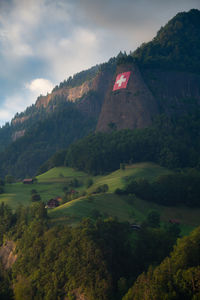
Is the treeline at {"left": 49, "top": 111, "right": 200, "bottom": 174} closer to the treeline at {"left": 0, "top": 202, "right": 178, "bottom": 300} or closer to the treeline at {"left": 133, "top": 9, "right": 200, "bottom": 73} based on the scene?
the treeline at {"left": 133, "top": 9, "right": 200, "bottom": 73}

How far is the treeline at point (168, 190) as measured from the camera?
3538 inches

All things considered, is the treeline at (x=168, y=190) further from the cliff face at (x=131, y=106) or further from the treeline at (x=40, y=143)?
the treeline at (x=40, y=143)

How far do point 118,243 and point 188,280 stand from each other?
1623 centimetres

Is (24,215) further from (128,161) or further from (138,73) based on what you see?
(138,73)

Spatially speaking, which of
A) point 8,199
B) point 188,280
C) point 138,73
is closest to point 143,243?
point 188,280

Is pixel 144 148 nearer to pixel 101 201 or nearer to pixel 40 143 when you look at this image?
pixel 101 201

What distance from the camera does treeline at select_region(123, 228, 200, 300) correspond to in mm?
35750

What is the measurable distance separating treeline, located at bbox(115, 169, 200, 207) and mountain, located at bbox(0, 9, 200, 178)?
50.6 meters

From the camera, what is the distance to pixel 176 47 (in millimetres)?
174250

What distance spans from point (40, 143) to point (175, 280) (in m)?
156

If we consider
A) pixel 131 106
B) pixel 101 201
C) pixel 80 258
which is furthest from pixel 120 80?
pixel 80 258

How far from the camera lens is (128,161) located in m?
123

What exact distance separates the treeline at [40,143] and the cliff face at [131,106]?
34.1 meters

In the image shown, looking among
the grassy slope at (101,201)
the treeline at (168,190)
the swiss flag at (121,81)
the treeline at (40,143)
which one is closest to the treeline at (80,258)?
the grassy slope at (101,201)
